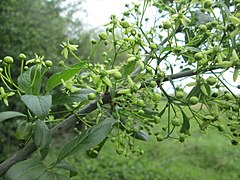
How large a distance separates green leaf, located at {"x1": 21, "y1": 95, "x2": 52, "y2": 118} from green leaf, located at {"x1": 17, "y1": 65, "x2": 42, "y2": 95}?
0.04 meters

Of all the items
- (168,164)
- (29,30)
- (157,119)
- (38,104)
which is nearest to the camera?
(38,104)

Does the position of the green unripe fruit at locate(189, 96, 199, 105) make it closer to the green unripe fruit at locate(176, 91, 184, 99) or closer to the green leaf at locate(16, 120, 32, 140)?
the green unripe fruit at locate(176, 91, 184, 99)

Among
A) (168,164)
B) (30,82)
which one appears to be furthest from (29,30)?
(30,82)

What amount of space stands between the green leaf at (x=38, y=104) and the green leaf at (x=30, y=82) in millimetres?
38

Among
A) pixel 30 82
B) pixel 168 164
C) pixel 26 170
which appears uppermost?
pixel 30 82

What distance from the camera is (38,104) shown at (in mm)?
515

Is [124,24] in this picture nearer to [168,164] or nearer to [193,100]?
[193,100]

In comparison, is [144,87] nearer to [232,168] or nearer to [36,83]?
[36,83]

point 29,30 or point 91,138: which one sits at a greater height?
point 91,138

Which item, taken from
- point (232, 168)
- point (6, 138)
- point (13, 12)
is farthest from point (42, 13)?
point (232, 168)

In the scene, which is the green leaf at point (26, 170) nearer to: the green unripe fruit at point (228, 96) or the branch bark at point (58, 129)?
the branch bark at point (58, 129)

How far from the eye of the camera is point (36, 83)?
1.91 ft

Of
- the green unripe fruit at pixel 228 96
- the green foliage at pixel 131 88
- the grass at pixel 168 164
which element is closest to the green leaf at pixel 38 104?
the green foliage at pixel 131 88

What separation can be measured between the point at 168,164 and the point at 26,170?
11.0 feet
